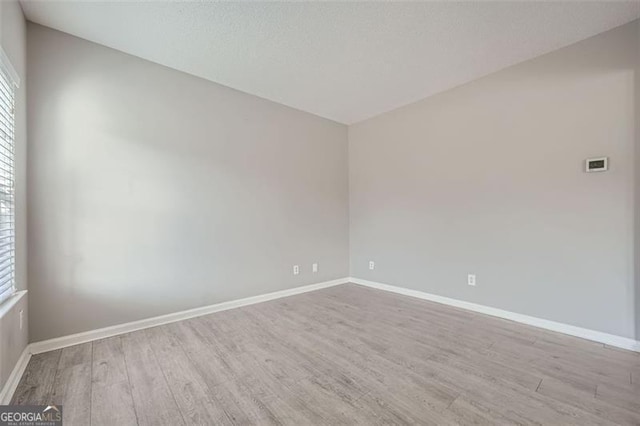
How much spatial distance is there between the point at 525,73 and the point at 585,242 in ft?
5.94

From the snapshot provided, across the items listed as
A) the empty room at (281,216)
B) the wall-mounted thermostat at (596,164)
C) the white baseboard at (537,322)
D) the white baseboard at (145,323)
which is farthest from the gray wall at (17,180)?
the wall-mounted thermostat at (596,164)

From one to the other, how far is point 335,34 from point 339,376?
2826mm

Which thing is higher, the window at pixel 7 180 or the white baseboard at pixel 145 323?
the window at pixel 7 180

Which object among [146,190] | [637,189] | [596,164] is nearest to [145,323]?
[146,190]

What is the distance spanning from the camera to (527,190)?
3070mm

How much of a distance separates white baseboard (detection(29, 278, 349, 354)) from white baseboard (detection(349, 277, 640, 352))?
1.70m

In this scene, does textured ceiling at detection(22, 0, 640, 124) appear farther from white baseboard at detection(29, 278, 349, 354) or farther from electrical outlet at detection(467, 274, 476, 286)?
white baseboard at detection(29, 278, 349, 354)

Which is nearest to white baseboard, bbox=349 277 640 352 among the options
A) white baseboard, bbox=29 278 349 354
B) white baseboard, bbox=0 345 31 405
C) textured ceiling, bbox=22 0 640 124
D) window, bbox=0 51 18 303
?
white baseboard, bbox=29 278 349 354

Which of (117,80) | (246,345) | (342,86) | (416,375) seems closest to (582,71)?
(342,86)

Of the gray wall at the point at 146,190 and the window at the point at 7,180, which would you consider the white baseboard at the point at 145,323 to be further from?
the window at the point at 7,180

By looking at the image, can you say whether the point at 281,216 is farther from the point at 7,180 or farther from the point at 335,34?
the point at 7,180

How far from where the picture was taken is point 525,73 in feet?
10.0

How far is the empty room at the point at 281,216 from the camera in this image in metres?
1.95

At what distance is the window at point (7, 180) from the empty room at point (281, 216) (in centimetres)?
2
